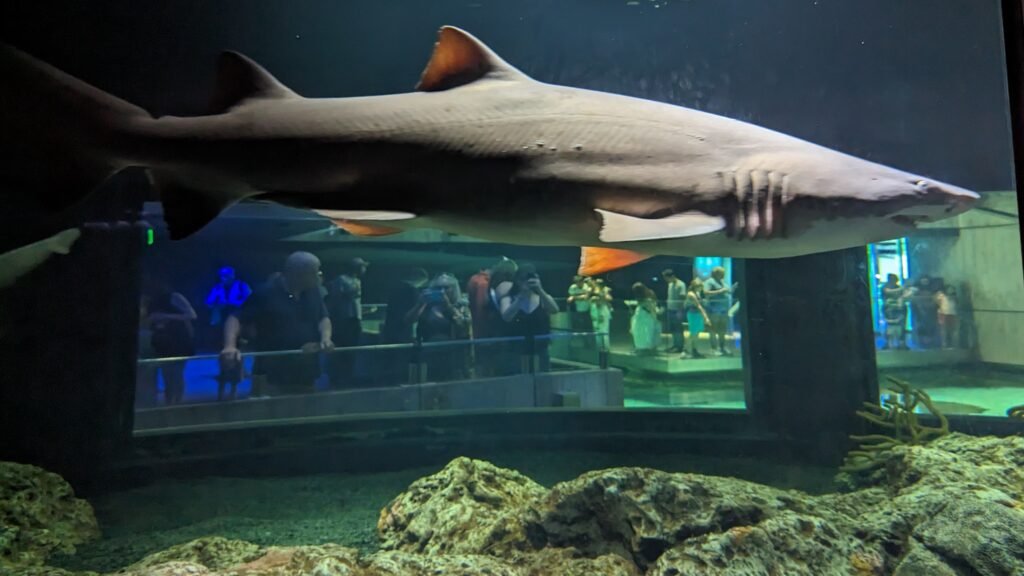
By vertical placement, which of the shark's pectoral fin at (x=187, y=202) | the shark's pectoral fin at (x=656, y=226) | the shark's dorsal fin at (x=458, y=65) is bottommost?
the shark's pectoral fin at (x=656, y=226)

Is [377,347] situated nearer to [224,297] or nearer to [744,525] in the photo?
[224,297]

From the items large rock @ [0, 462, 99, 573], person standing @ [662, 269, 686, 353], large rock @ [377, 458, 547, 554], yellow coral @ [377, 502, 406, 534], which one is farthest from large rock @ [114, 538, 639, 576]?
person standing @ [662, 269, 686, 353]

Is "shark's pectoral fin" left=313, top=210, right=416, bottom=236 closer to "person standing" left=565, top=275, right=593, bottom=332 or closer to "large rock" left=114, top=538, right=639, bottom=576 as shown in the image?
"large rock" left=114, top=538, right=639, bottom=576

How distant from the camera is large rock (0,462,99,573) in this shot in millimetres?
2785

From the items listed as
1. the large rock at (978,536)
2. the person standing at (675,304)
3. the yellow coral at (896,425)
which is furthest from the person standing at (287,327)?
the yellow coral at (896,425)

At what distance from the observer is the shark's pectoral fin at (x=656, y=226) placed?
155 cm

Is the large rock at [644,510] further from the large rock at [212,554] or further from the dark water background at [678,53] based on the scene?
the dark water background at [678,53]

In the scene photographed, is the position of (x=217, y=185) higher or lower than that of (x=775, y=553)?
higher

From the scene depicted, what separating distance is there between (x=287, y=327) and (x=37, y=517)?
1801 millimetres

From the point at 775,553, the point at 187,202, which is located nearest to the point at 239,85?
the point at 187,202

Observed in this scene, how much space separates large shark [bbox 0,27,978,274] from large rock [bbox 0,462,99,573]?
2.22m

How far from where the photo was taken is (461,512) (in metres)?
2.79

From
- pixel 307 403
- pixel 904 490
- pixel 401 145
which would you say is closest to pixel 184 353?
pixel 307 403

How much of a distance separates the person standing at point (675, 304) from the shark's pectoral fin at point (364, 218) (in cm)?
307
